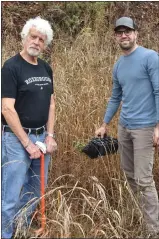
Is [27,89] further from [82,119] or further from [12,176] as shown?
[82,119]

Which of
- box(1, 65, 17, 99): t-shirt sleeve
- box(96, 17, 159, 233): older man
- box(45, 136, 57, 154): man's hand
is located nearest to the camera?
box(1, 65, 17, 99): t-shirt sleeve

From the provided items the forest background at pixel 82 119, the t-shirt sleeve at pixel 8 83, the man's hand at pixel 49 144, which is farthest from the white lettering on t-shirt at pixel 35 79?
the forest background at pixel 82 119

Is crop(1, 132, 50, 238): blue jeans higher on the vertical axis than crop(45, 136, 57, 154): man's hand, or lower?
lower

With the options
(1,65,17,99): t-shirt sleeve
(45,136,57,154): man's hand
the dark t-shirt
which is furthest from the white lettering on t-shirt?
(45,136,57,154): man's hand

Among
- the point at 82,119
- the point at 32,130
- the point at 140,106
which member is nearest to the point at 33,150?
the point at 32,130

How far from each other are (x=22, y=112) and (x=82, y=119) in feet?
4.69

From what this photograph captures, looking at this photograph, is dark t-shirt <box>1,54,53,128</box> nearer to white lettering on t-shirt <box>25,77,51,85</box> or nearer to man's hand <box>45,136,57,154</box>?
white lettering on t-shirt <box>25,77,51,85</box>

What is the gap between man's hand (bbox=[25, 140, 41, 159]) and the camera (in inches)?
139

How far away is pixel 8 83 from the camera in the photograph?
338cm

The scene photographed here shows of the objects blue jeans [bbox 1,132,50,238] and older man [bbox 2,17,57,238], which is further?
blue jeans [bbox 1,132,50,238]

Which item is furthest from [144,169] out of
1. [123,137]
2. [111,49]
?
[111,49]

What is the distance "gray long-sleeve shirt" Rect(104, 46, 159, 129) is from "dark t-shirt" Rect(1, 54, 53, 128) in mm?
670

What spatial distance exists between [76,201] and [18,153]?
717mm

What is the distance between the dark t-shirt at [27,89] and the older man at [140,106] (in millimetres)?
692
